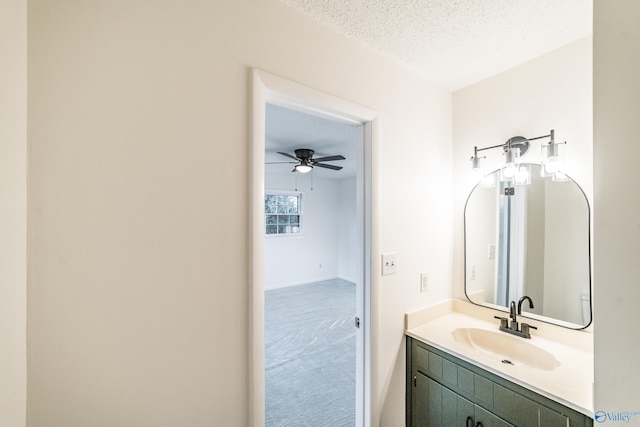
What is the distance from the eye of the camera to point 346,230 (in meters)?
6.22

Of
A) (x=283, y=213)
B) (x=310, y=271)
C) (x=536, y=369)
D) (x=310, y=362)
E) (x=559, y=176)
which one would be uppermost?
(x=559, y=176)

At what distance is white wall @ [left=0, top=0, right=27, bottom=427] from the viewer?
54 centimetres

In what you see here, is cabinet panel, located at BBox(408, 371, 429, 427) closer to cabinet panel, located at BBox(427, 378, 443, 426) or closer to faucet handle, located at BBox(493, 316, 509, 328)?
cabinet panel, located at BBox(427, 378, 443, 426)

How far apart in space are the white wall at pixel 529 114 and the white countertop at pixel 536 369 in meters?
0.29

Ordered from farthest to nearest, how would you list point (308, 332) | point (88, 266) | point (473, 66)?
point (308, 332) → point (473, 66) → point (88, 266)

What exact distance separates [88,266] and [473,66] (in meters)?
2.09

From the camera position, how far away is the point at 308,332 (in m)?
3.38

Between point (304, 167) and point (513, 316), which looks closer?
point (513, 316)

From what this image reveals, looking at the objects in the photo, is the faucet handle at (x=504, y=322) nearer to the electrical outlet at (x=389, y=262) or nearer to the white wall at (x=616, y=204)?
the electrical outlet at (x=389, y=262)

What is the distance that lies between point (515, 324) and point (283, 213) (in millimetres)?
4591

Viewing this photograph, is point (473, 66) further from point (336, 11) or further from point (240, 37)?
point (240, 37)

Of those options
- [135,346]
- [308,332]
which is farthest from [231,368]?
[308,332]

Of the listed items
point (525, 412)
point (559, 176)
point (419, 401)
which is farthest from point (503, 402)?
point (559, 176)

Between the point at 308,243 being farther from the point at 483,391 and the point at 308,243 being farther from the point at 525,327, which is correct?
the point at 483,391
